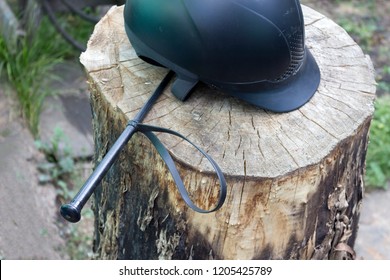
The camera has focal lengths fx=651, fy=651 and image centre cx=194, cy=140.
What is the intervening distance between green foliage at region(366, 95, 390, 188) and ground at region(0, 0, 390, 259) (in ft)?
0.24

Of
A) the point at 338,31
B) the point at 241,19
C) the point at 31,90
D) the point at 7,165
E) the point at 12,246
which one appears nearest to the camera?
the point at 241,19

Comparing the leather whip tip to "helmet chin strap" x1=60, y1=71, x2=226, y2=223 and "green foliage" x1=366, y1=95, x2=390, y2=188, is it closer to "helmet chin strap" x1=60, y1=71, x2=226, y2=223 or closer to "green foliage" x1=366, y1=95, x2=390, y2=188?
"helmet chin strap" x1=60, y1=71, x2=226, y2=223

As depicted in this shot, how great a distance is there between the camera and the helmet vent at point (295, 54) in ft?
5.83

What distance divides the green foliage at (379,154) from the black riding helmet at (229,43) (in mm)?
1626

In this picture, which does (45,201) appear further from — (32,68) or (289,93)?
(289,93)

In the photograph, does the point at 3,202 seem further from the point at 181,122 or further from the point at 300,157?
the point at 300,157

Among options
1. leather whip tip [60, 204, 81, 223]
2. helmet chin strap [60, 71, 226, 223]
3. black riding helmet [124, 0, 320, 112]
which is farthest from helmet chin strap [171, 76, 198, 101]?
leather whip tip [60, 204, 81, 223]

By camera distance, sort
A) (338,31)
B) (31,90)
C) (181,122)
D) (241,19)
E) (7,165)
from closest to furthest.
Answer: (241,19) → (181,122) → (338,31) → (7,165) → (31,90)

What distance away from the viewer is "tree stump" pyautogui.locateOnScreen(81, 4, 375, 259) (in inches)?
66.9

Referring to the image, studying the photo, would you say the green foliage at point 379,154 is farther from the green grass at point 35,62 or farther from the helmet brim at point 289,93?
the green grass at point 35,62

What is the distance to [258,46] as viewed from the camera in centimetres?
169

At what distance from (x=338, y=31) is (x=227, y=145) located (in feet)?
2.45

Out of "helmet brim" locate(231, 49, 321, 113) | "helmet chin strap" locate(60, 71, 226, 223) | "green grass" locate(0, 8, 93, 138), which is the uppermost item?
"helmet brim" locate(231, 49, 321, 113)

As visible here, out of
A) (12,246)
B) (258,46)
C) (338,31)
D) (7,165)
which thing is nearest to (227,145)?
(258,46)
